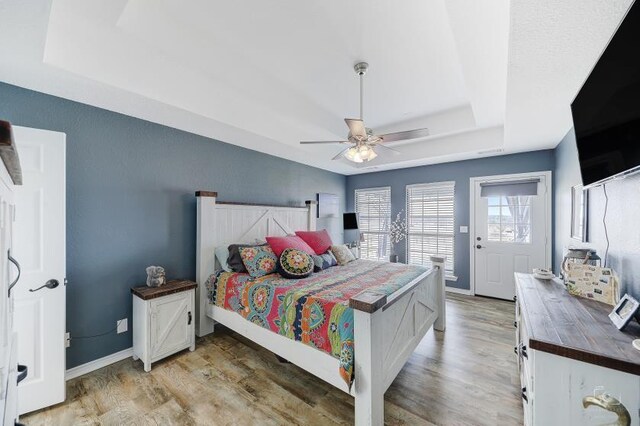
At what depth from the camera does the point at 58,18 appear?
5.73 feet

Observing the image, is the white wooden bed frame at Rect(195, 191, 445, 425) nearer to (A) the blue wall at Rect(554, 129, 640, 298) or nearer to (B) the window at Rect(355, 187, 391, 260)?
(A) the blue wall at Rect(554, 129, 640, 298)

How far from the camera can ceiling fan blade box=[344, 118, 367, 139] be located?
7.66 ft

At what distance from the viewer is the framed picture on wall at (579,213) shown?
2301mm

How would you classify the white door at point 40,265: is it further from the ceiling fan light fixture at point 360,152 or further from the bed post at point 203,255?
the ceiling fan light fixture at point 360,152

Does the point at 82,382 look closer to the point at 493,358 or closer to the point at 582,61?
the point at 493,358

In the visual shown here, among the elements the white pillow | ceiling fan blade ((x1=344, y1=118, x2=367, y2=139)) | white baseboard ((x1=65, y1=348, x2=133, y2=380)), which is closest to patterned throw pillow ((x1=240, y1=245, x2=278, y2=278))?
the white pillow

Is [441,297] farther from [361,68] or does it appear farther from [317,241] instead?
[361,68]

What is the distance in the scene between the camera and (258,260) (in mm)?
2850

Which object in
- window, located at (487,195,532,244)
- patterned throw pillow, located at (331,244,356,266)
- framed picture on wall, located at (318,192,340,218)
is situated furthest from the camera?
framed picture on wall, located at (318,192,340,218)

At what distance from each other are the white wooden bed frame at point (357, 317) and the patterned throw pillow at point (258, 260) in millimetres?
472

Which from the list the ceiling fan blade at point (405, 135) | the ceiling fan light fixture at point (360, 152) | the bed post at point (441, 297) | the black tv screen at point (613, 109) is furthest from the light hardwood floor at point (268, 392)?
the ceiling fan blade at point (405, 135)

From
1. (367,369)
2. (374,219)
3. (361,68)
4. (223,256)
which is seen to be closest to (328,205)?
(374,219)

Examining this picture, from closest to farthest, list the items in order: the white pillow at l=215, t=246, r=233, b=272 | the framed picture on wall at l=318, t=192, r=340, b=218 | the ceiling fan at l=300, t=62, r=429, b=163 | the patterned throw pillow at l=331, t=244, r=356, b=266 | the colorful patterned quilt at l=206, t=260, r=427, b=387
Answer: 1. the colorful patterned quilt at l=206, t=260, r=427, b=387
2. the ceiling fan at l=300, t=62, r=429, b=163
3. the white pillow at l=215, t=246, r=233, b=272
4. the patterned throw pillow at l=331, t=244, r=356, b=266
5. the framed picture on wall at l=318, t=192, r=340, b=218

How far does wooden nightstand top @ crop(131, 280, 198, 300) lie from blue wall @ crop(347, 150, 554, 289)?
4.03 meters
